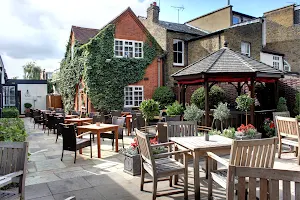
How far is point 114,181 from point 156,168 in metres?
1.29

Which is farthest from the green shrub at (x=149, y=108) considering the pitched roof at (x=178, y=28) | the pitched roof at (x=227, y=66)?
the pitched roof at (x=178, y=28)

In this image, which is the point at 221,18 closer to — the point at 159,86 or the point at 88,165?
the point at 159,86

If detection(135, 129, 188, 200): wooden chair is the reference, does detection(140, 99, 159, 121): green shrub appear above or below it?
above

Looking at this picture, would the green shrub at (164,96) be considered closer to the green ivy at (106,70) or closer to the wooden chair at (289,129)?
the green ivy at (106,70)

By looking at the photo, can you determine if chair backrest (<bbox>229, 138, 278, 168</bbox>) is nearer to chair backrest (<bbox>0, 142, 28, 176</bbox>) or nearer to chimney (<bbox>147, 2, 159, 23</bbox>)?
chair backrest (<bbox>0, 142, 28, 176</bbox>)

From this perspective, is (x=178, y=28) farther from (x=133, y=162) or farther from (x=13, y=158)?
(x=13, y=158)

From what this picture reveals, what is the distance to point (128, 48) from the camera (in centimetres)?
1597

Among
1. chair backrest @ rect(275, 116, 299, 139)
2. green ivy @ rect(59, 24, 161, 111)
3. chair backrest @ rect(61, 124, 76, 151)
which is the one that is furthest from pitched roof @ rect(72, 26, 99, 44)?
chair backrest @ rect(275, 116, 299, 139)

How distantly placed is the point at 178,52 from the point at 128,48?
402 cm

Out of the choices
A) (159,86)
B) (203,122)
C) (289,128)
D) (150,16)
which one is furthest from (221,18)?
(289,128)

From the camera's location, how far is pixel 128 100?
51.9ft

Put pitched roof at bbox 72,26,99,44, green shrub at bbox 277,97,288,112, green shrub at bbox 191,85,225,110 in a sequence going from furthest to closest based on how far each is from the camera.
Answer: pitched roof at bbox 72,26,99,44
green shrub at bbox 191,85,225,110
green shrub at bbox 277,97,288,112

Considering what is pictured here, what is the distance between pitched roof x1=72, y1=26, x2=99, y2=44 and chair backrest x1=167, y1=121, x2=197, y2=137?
44.4 ft

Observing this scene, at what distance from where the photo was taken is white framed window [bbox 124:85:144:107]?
1577 cm
